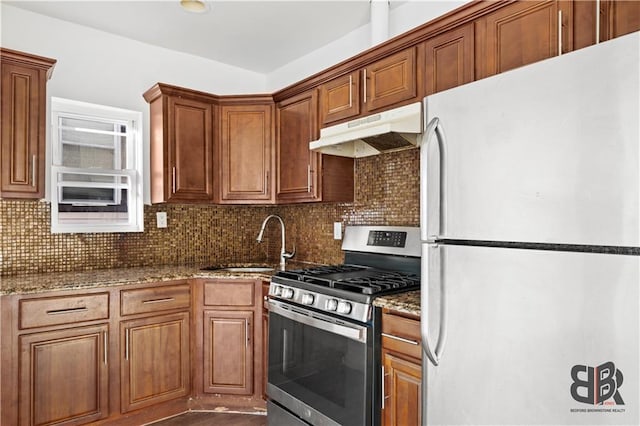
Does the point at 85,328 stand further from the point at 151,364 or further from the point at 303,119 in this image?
the point at 303,119

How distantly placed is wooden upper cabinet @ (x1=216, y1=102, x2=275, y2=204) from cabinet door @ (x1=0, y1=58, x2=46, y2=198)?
117cm

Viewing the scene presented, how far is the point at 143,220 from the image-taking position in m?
3.23

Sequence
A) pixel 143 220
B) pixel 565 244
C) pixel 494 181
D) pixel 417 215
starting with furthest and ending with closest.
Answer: pixel 143 220 < pixel 417 215 < pixel 494 181 < pixel 565 244

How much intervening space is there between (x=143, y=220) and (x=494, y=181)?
2708 millimetres

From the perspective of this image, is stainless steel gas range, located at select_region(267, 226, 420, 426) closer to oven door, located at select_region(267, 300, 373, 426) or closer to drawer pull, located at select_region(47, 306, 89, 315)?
oven door, located at select_region(267, 300, 373, 426)

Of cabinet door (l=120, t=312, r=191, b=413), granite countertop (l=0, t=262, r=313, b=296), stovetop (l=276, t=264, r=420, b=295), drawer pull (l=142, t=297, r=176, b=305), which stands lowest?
cabinet door (l=120, t=312, r=191, b=413)

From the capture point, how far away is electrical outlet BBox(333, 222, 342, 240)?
10.2 ft

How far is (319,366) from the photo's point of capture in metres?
2.17

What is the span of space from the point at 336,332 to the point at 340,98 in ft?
4.81

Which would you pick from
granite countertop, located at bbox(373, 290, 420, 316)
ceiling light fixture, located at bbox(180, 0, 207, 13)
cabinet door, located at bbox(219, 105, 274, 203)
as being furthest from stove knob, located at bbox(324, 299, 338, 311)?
ceiling light fixture, located at bbox(180, 0, 207, 13)

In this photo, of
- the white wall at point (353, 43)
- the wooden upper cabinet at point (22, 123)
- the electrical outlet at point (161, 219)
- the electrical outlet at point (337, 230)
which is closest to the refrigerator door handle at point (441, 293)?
the electrical outlet at point (337, 230)

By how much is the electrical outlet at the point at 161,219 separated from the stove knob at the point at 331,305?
179 centimetres

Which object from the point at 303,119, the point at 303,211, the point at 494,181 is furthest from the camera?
the point at 303,211

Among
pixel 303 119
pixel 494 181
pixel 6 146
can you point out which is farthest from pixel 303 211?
pixel 494 181
